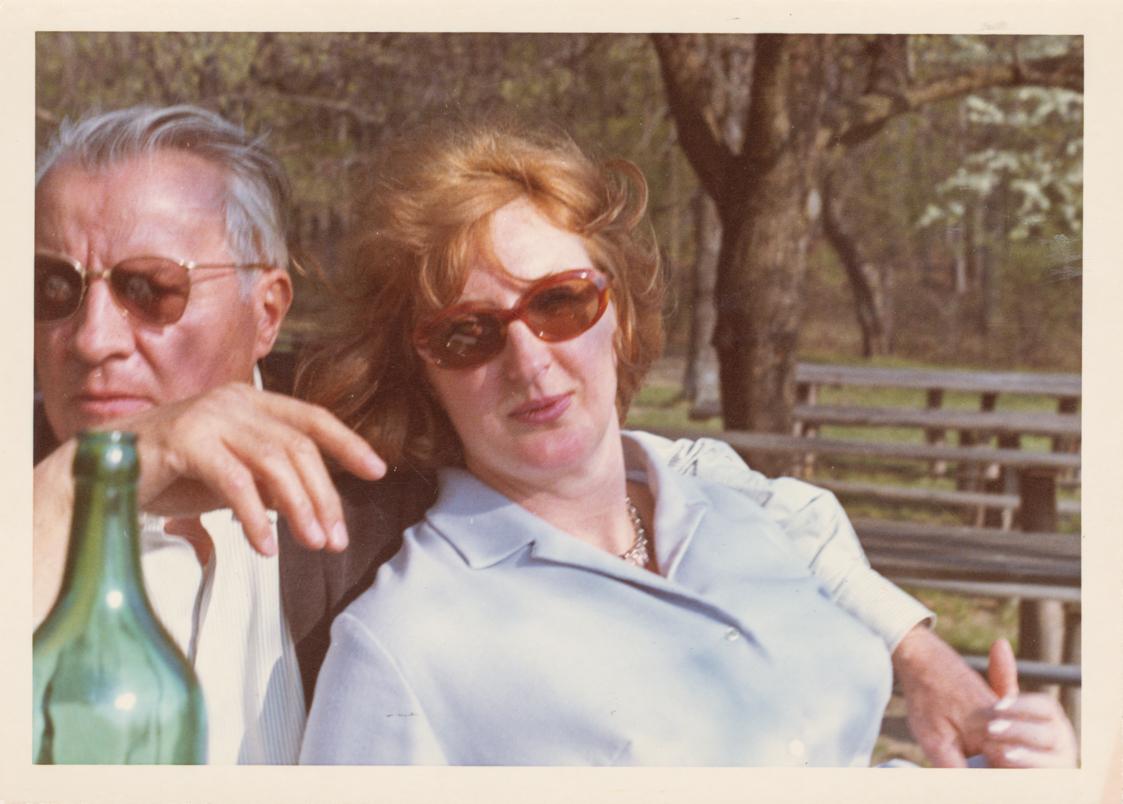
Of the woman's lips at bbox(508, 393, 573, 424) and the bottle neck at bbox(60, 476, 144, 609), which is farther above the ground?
the woman's lips at bbox(508, 393, 573, 424)

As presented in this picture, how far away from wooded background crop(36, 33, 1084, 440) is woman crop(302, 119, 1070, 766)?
0.62ft

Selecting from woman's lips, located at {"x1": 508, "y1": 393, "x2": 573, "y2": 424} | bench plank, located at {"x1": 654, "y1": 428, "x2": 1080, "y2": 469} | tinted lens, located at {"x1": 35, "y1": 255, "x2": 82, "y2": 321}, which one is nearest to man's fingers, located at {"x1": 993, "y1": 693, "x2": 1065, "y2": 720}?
bench plank, located at {"x1": 654, "y1": 428, "x2": 1080, "y2": 469}

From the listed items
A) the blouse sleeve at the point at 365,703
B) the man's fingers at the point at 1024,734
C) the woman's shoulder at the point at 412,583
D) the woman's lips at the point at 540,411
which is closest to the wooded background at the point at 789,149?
the woman's lips at the point at 540,411

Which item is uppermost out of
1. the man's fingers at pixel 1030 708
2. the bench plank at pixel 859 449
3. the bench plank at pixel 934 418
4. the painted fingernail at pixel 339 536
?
the bench plank at pixel 934 418

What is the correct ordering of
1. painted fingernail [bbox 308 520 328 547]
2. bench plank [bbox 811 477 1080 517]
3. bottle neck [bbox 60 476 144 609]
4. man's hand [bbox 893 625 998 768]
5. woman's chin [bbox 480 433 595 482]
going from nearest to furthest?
1. bottle neck [bbox 60 476 144 609]
2. painted fingernail [bbox 308 520 328 547]
3. woman's chin [bbox 480 433 595 482]
4. man's hand [bbox 893 625 998 768]
5. bench plank [bbox 811 477 1080 517]

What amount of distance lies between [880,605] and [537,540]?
0.77 metres

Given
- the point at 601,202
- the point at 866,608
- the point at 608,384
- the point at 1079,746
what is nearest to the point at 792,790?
the point at 866,608

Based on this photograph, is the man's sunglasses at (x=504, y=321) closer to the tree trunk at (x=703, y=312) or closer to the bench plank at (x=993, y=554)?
the tree trunk at (x=703, y=312)

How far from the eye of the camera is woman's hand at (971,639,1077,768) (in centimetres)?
305

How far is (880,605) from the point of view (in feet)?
10.0

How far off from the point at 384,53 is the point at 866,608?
1.57 metres

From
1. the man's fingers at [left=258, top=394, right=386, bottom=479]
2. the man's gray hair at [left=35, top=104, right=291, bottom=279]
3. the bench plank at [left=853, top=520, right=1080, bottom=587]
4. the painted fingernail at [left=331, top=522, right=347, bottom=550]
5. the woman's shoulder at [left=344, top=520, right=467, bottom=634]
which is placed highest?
the man's gray hair at [left=35, top=104, right=291, bottom=279]

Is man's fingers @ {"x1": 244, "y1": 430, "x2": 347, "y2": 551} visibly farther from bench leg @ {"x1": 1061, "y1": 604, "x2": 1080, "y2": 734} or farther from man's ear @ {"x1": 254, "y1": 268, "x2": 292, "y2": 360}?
bench leg @ {"x1": 1061, "y1": 604, "x2": 1080, "y2": 734}

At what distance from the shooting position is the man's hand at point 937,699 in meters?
3.03
